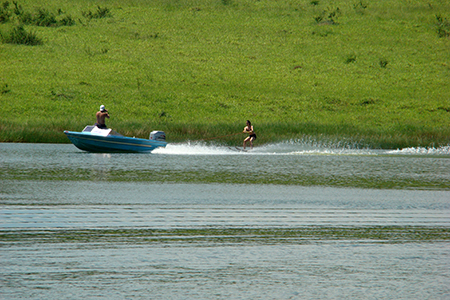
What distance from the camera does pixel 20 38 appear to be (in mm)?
64500

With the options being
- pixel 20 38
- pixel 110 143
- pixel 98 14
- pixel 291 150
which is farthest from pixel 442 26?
pixel 110 143

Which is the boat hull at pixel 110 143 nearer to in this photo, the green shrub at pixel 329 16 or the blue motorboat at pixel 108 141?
the blue motorboat at pixel 108 141

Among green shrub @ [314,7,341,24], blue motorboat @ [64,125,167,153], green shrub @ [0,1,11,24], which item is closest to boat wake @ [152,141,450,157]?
blue motorboat @ [64,125,167,153]

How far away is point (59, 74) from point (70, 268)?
53.4 metres

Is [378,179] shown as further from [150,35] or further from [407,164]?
[150,35]

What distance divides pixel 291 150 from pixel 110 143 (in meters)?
9.38

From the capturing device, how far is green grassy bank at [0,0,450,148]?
166 ft

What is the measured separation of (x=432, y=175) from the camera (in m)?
18.9

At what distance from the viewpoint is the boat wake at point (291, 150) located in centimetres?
2841

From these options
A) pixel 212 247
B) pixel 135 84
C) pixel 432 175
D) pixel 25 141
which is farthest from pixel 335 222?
pixel 135 84

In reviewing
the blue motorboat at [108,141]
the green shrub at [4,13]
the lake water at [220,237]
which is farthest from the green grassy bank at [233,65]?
the lake water at [220,237]

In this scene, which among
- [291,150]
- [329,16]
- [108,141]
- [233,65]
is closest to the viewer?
[108,141]

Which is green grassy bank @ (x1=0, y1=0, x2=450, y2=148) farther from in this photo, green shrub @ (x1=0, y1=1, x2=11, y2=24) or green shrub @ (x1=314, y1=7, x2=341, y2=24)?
green shrub @ (x1=314, y1=7, x2=341, y2=24)

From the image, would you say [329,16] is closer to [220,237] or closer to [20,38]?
[20,38]
